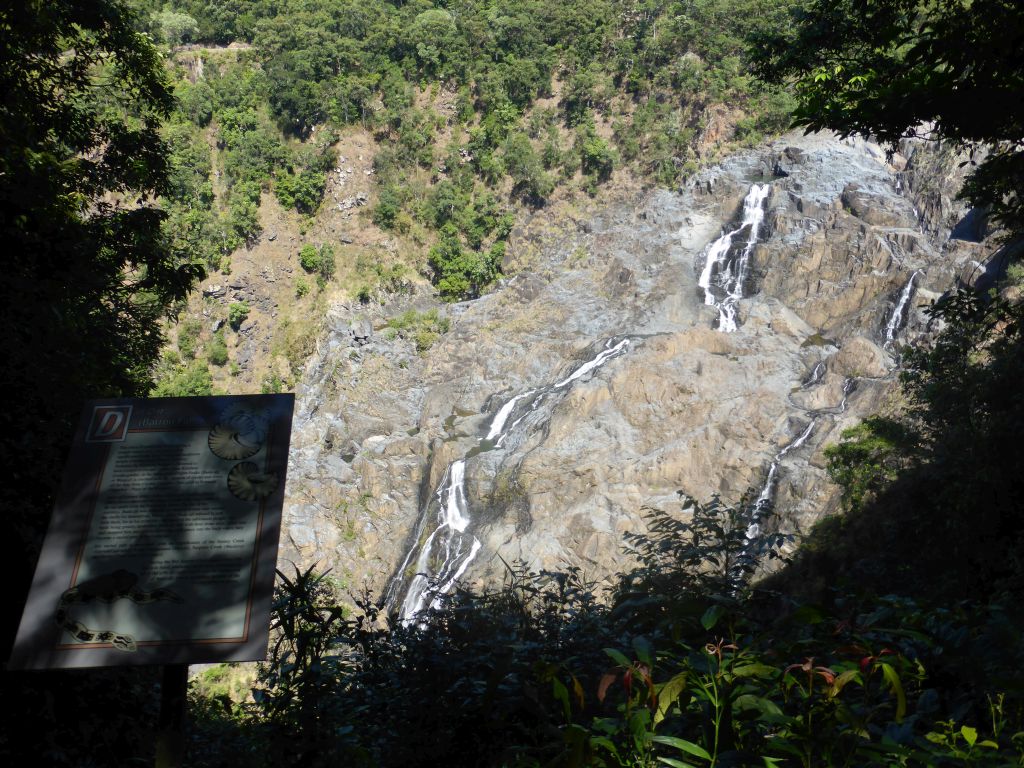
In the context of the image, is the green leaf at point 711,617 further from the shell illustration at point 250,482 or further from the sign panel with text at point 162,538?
the shell illustration at point 250,482

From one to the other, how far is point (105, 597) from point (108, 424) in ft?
2.41

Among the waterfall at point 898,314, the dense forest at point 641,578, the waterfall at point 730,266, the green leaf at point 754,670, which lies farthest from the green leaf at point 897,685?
the waterfall at point 730,266

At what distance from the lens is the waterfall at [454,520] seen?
19109 mm

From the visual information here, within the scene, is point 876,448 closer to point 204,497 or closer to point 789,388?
point 789,388

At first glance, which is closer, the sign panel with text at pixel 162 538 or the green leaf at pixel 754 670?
the green leaf at pixel 754 670

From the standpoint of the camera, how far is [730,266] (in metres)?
28.6

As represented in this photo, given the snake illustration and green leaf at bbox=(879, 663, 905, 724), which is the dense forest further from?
the snake illustration

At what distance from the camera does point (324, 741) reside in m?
2.66

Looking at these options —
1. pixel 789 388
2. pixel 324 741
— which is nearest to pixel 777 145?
pixel 789 388

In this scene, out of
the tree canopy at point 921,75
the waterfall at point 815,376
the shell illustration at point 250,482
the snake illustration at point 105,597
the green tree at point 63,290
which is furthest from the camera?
the waterfall at point 815,376

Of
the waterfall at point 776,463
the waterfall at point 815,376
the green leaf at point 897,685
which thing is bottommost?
the green leaf at point 897,685

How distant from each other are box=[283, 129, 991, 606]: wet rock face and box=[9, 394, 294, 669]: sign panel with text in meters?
14.6

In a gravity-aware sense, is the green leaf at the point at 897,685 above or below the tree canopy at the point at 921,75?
below

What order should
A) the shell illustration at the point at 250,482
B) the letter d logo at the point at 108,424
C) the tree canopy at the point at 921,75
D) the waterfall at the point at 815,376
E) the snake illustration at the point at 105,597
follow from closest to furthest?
the snake illustration at the point at 105,597 < the shell illustration at the point at 250,482 < the letter d logo at the point at 108,424 < the tree canopy at the point at 921,75 < the waterfall at the point at 815,376
